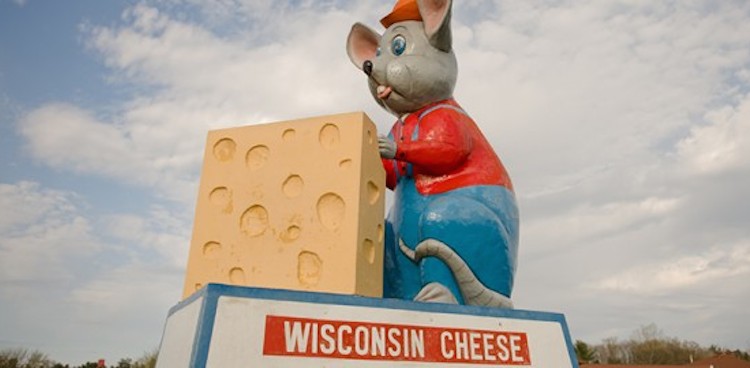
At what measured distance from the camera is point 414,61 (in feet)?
12.6

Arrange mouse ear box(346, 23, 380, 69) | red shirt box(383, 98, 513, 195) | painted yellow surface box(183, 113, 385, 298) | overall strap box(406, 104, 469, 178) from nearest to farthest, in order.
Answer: painted yellow surface box(183, 113, 385, 298)
red shirt box(383, 98, 513, 195)
overall strap box(406, 104, 469, 178)
mouse ear box(346, 23, 380, 69)

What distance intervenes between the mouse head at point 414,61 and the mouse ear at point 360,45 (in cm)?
42

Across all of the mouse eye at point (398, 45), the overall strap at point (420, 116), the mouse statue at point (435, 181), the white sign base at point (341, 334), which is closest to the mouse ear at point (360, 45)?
the mouse statue at point (435, 181)

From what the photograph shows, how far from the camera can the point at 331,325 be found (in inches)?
91.3

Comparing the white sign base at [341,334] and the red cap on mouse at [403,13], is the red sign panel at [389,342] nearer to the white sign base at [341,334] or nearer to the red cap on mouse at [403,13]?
the white sign base at [341,334]

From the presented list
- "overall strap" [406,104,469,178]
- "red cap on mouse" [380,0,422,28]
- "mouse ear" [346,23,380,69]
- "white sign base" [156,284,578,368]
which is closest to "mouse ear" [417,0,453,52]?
"red cap on mouse" [380,0,422,28]

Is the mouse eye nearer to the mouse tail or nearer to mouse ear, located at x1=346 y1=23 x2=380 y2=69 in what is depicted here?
mouse ear, located at x1=346 y1=23 x2=380 y2=69

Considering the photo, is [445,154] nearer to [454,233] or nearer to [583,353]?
[454,233]

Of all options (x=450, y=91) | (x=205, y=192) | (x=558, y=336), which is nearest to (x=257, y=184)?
(x=205, y=192)

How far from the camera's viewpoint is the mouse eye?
13.0 ft

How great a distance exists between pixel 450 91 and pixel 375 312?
208 cm

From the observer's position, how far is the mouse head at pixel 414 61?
383 centimetres

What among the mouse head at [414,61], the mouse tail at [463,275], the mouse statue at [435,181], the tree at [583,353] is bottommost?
the mouse tail at [463,275]

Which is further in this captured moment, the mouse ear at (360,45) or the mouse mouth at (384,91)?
the mouse ear at (360,45)
